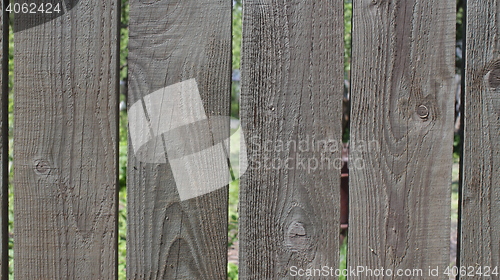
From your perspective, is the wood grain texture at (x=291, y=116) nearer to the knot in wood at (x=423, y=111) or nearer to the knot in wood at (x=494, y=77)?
the knot in wood at (x=423, y=111)

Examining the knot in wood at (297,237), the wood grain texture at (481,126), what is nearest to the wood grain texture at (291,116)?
the knot in wood at (297,237)

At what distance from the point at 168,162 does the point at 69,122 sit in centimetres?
30

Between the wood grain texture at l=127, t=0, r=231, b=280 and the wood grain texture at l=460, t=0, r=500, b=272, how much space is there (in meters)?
0.69

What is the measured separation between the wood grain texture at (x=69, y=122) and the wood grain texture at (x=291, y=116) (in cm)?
38

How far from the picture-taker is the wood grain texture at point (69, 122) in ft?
4.34

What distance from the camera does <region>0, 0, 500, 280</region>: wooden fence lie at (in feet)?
4.32

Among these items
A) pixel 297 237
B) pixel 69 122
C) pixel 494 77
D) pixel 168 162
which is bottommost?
pixel 297 237

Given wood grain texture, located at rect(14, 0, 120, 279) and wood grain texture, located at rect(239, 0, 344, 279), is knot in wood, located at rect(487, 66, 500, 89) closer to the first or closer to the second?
wood grain texture, located at rect(239, 0, 344, 279)

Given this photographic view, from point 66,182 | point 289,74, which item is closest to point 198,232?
point 66,182

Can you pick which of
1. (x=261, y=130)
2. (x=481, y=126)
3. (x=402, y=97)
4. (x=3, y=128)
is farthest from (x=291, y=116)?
(x=3, y=128)

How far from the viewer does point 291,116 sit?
1325mm

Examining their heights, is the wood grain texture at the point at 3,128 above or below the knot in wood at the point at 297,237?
above

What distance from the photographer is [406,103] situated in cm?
133

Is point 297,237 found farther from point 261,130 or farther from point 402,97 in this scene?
point 402,97
